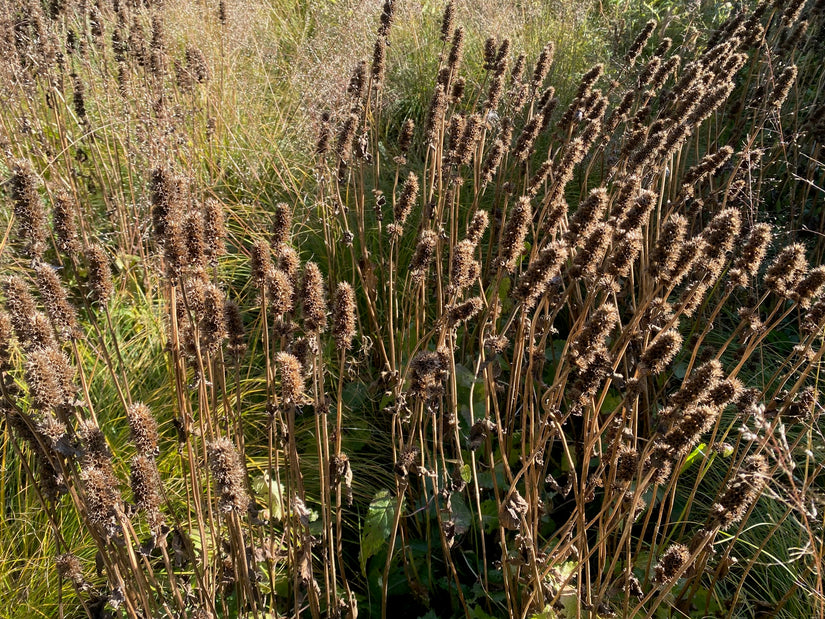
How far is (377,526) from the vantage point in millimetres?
2311

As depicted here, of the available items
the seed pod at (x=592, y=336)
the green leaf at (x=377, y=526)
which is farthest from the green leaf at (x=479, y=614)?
the seed pod at (x=592, y=336)

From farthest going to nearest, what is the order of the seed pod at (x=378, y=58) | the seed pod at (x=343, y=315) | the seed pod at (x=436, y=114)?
the seed pod at (x=378, y=58) → the seed pod at (x=436, y=114) → the seed pod at (x=343, y=315)

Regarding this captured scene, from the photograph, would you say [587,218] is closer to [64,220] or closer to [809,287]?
[809,287]

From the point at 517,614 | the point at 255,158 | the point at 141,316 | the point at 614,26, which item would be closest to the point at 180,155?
the point at 255,158

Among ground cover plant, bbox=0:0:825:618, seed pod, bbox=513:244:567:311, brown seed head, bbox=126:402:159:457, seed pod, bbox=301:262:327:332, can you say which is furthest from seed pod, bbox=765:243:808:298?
brown seed head, bbox=126:402:159:457

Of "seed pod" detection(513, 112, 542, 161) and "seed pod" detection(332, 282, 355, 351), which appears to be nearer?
"seed pod" detection(332, 282, 355, 351)

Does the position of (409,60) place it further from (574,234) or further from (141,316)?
(574,234)

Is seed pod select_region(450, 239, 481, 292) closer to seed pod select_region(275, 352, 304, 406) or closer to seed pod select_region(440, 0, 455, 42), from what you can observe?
seed pod select_region(275, 352, 304, 406)

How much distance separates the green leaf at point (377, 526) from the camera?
229 cm

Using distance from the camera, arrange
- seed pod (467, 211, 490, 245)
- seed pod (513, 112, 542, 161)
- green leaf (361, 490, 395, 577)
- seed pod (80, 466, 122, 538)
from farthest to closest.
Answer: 1. seed pod (513, 112, 542, 161)
2. green leaf (361, 490, 395, 577)
3. seed pod (467, 211, 490, 245)
4. seed pod (80, 466, 122, 538)

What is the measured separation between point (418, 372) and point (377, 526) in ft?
2.73

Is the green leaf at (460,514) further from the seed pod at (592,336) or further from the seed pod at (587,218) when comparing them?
the seed pod at (587,218)

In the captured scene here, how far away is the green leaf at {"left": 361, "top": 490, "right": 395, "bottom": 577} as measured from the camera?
2.29m

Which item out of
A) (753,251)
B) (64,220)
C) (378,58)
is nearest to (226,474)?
(64,220)
